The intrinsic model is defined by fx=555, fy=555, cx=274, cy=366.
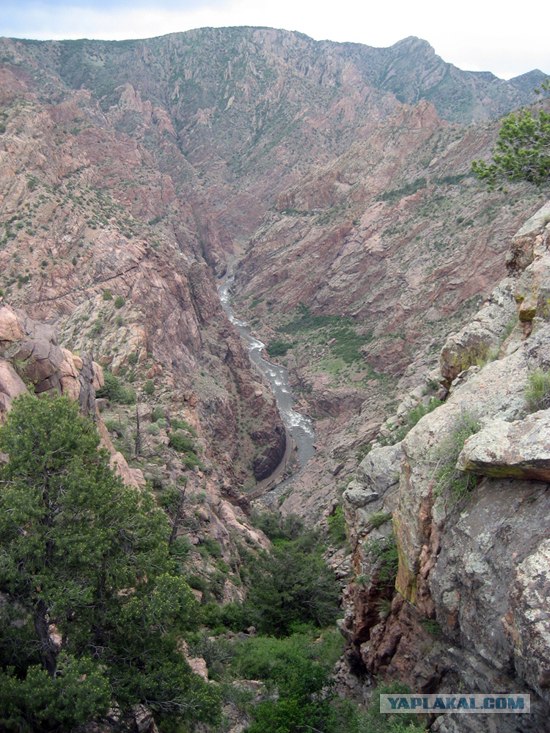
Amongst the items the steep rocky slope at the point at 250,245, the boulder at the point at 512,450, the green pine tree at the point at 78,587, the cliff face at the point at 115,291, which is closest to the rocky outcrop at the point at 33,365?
the green pine tree at the point at 78,587

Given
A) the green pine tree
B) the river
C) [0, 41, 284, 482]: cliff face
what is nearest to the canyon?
[0, 41, 284, 482]: cliff face

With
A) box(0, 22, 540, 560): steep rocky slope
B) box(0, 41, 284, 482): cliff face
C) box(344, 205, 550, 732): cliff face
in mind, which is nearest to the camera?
box(344, 205, 550, 732): cliff face

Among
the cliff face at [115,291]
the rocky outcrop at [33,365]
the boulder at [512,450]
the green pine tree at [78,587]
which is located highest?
the cliff face at [115,291]

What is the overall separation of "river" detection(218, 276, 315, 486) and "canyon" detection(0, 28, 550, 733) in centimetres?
167

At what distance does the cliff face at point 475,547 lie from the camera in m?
7.71

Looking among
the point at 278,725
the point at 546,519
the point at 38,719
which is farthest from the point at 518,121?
the point at 38,719

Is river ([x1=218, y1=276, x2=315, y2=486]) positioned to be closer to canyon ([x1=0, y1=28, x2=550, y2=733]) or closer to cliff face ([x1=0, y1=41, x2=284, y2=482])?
canyon ([x1=0, y1=28, x2=550, y2=733])

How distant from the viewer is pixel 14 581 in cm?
945

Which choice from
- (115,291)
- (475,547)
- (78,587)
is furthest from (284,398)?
(475,547)

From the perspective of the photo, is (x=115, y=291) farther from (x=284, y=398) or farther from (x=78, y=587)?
(x=78, y=587)

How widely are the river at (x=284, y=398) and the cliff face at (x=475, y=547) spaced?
4393 cm

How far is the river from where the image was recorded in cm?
6056

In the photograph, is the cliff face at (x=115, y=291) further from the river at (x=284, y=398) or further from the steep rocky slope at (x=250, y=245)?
the river at (x=284, y=398)

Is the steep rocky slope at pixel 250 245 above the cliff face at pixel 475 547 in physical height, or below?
above
